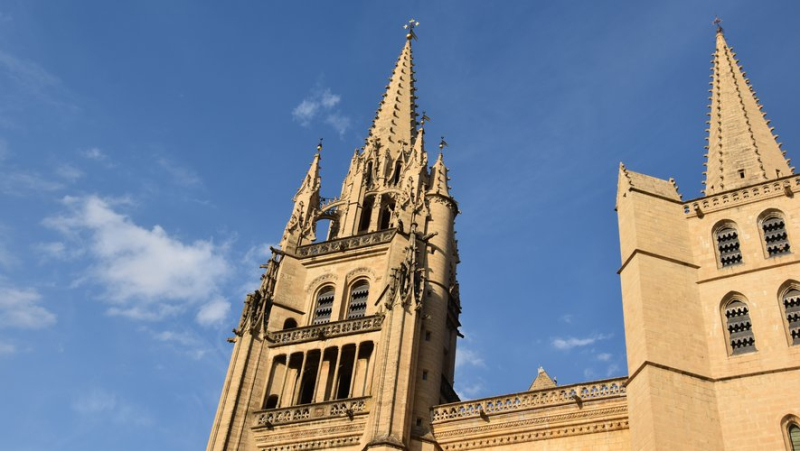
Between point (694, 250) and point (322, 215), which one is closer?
point (694, 250)

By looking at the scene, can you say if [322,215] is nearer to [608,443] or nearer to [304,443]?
[304,443]

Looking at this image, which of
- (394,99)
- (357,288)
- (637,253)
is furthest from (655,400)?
(394,99)

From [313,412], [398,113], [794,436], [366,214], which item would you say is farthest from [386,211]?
[794,436]

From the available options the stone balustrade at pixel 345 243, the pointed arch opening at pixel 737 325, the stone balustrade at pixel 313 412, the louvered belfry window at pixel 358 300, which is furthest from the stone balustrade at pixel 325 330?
the pointed arch opening at pixel 737 325

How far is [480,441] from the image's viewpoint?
2358cm

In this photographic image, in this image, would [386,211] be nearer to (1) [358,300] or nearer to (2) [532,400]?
(1) [358,300]

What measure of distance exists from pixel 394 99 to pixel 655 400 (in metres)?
24.1

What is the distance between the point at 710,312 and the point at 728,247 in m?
2.29

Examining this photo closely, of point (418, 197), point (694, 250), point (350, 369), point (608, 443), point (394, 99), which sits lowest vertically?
point (608, 443)

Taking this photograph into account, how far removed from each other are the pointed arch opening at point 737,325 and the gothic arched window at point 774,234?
1.62 m

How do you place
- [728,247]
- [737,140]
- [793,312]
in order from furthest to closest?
[737,140] < [728,247] < [793,312]

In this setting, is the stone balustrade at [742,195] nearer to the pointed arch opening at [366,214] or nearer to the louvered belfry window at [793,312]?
the louvered belfry window at [793,312]

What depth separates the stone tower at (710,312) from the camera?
19.3 m

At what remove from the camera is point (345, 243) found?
31.6 meters
